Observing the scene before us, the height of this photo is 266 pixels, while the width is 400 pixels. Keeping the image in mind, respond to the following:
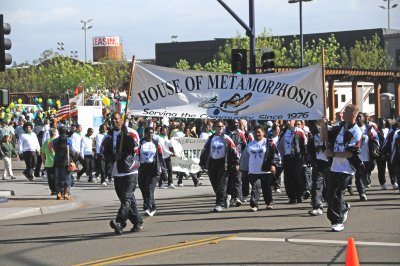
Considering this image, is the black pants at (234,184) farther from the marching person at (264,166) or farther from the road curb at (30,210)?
the road curb at (30,210)

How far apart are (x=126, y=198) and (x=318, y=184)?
4.05 meters

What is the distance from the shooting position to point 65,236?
13133 mm

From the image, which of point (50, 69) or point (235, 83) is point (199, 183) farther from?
point (50, 69)

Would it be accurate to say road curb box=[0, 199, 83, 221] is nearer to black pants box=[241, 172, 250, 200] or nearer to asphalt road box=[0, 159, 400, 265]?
asphalt road box=[0, 159, 400, 265]

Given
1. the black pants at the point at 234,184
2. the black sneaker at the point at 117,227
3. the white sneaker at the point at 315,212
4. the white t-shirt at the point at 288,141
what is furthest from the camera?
the white t-shirt at the point at 288,141

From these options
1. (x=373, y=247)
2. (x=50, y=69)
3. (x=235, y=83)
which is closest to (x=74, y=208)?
(x=235, y=83)

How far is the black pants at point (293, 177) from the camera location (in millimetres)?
17812

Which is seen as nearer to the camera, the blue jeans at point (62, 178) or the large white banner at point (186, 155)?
the blue jeans at point (62, 178)

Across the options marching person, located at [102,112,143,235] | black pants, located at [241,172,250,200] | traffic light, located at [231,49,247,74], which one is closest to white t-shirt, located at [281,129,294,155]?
black pants, located at [241,172,250,200]

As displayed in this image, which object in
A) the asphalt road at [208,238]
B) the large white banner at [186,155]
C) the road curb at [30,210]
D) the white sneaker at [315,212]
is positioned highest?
the large white banner at [186,155]

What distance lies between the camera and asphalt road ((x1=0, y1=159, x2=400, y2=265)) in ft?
34.6

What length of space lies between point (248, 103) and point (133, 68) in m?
2.73

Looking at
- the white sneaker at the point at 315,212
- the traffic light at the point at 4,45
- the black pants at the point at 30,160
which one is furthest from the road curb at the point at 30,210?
the black pants at the point at 30,160

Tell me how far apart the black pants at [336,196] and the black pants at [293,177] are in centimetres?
499
